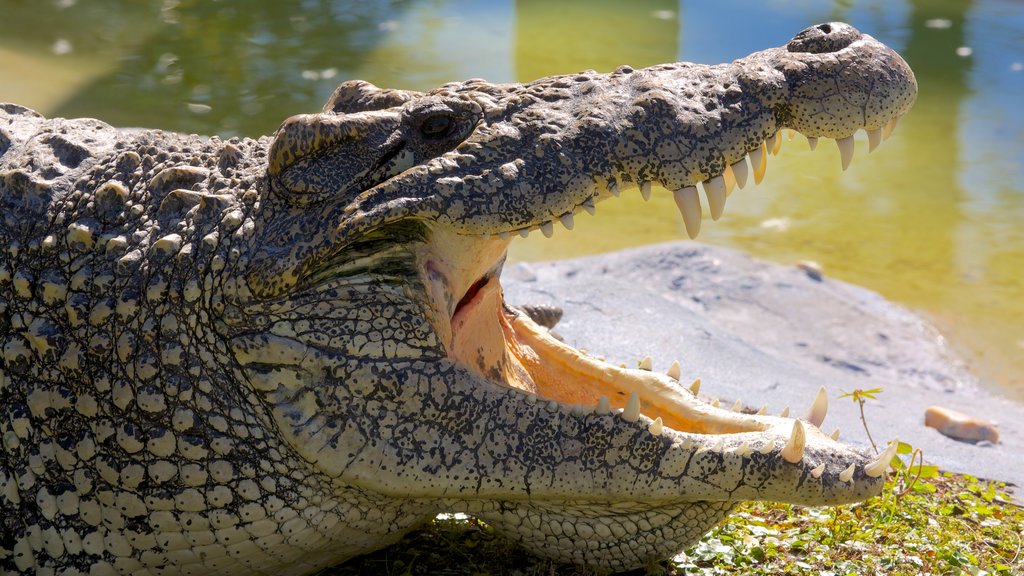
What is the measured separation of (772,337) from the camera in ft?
22.1

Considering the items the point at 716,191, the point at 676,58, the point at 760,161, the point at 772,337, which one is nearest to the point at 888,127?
the point at 760,161

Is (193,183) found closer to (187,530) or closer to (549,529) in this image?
(187,530)

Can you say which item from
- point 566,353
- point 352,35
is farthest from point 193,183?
point 352,35

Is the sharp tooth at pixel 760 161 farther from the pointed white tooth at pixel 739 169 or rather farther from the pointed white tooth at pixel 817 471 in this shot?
the pointed white tooth at pixel 817 471

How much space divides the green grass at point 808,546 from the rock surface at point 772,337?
2.41 feet

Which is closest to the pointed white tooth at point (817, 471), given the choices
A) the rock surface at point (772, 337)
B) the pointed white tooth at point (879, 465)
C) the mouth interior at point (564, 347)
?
the pointed white tooth at point (879, 465)

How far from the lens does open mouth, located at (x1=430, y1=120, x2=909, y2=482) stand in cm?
324

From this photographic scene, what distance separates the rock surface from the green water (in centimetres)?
59

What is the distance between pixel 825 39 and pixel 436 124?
1175 mm

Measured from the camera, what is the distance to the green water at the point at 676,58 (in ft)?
27.8

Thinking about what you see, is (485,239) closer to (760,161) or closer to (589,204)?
(589,204)

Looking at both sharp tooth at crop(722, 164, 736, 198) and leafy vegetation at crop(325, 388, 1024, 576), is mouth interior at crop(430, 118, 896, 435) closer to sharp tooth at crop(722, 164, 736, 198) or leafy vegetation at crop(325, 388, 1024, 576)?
sharp tooth at crop(722, 164, 736, 198)

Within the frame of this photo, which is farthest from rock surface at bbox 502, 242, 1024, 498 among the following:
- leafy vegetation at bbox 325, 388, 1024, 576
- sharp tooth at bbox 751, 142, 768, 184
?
sharp tooth at bbox 751, 142, 768, 184

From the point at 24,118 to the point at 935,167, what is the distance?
8.32 m
